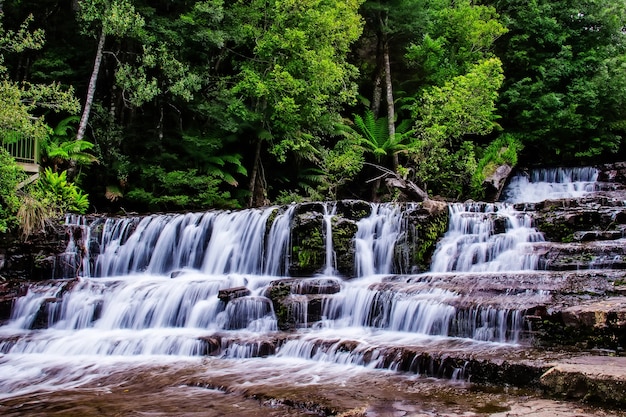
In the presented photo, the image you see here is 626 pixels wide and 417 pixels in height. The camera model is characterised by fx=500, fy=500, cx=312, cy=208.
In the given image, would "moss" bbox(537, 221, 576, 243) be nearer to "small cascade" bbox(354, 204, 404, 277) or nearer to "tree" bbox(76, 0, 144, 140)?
"small cascade" bbox(354, 204, 404, 277)

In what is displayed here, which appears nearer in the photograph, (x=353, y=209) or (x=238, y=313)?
(x=238, y=313)

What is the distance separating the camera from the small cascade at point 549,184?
1861 centimetres

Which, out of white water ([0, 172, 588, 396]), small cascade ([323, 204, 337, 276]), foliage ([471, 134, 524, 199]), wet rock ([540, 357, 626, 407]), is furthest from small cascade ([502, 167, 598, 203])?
wet rock ([540, 357, 626, 407])

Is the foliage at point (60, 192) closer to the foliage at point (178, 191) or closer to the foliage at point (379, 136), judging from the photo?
the foliage at point (178, 191)

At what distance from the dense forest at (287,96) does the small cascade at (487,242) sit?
5.15 metres

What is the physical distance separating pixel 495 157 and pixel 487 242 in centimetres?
938

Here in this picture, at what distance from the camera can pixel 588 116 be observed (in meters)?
20.4

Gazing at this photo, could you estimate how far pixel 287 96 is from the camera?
17234 millimetres

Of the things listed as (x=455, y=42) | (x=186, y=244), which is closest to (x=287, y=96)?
(x=186, y=244)

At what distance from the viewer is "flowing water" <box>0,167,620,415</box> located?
6.62 metres

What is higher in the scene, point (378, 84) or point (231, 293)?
point (378, 84)

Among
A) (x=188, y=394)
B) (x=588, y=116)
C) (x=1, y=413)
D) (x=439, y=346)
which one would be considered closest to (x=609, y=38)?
(x=588, y=116)

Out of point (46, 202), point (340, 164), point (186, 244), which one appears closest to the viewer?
point (46, 202)

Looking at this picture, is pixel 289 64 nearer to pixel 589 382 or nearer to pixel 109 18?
pixel 109 18
